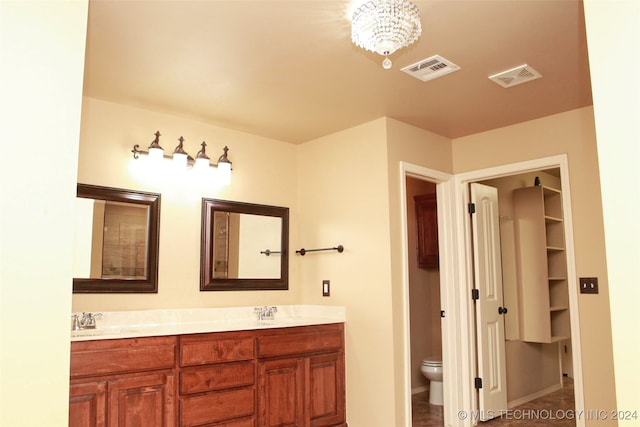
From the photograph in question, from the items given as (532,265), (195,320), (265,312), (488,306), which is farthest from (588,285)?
(195,320)

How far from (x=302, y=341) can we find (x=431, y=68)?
202cm

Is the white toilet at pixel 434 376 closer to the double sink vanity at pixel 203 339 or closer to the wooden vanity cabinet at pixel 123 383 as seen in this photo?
the double sink vanity at pixel 203 339

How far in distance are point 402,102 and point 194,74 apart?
1.41 m

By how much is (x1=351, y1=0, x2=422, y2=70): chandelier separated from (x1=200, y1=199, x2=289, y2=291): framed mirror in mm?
2105

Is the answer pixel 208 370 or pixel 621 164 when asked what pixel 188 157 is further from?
pixel 621 164

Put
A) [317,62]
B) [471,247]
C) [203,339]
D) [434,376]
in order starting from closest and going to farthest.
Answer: [317,62], [203,339], [471,247], [434,376]

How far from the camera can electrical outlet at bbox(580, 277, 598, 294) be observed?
3.41 meters

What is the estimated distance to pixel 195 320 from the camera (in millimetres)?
3635

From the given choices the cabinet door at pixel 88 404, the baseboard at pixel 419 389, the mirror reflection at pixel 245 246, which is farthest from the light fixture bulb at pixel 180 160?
the baseboard at pixel 419 389

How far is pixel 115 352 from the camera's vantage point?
106 inches

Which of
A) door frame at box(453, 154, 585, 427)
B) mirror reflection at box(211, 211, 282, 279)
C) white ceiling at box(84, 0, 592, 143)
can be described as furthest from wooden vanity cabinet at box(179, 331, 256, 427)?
door frame at box(453, 154, 585, 427)

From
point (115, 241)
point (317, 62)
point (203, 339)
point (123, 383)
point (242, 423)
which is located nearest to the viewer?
point (123, 383)

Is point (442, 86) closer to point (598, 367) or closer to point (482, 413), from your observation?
point (598, 367)

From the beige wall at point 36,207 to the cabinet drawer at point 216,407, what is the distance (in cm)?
123
